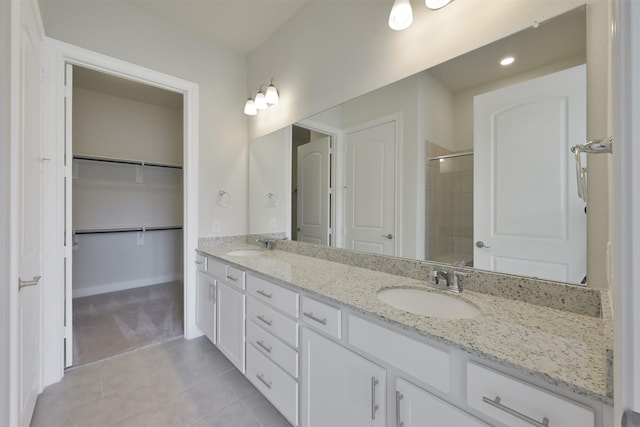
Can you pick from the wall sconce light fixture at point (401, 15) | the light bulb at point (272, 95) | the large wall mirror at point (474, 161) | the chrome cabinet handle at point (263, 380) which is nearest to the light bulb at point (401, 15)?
the wall sconce light fixture at point (401, 15)

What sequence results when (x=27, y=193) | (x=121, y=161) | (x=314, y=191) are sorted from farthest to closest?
1. (x=121, y=161)
2. (x=314, y=191)
3. (x=27, y=193)

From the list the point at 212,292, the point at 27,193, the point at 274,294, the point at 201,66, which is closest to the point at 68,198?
the point at 27,193

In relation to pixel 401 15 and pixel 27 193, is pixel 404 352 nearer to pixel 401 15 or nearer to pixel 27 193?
pixel 401 15

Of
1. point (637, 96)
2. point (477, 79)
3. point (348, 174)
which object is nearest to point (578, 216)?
point (477, 79)

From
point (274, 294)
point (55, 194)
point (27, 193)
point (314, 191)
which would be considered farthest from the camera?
point (314, 191)

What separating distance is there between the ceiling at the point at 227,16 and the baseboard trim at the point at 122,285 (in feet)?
11.1

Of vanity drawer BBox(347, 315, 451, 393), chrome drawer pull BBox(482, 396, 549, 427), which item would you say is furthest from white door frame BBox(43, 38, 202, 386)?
chrome drawer pull BBox(482, 396, 549, 427)

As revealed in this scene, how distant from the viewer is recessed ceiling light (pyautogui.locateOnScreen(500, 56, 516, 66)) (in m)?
1.13

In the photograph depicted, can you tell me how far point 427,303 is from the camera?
1.24 metres

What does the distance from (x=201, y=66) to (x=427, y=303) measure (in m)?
2.73

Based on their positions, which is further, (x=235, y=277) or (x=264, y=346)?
(x=235, y=277)

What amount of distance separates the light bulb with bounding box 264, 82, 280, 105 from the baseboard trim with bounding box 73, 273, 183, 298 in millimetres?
3308

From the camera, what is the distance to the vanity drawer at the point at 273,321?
1.34 metres

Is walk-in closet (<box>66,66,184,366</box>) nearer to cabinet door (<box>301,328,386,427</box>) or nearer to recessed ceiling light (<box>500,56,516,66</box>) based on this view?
cabinet door (<box>301,328,386,427</box>)
